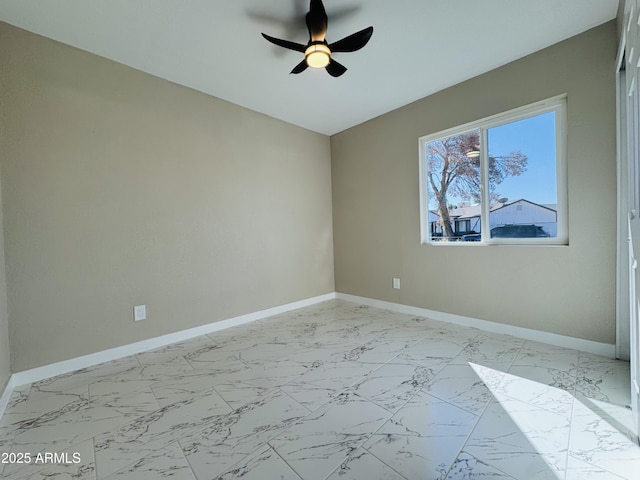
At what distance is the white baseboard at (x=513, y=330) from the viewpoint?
215 centimetres

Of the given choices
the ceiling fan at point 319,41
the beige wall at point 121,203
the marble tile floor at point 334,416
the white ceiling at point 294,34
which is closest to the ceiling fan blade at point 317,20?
the ceiling fan at point 319,41

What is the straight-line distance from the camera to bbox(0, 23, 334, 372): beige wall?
6.57ft

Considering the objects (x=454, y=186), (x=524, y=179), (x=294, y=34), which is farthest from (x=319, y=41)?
(x=524, y=179)

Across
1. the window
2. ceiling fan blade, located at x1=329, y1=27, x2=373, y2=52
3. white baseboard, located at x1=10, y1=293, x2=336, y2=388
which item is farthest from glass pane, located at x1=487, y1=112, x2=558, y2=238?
white baseboard, located at x1=10, y1=293, x2=336, y2=388

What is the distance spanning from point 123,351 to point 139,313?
13.1 inches

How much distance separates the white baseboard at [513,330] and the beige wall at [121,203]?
158 centimetres

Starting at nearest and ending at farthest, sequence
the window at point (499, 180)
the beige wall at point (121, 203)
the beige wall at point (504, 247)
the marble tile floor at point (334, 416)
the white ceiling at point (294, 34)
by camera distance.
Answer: the marble tile floor at point (334, 416)
the white ceiling at point (294, 34)
the beige wall at point (121, 203)
the beige wall at point (504, 247)
the window at point (499, 180)

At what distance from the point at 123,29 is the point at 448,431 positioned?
339cm

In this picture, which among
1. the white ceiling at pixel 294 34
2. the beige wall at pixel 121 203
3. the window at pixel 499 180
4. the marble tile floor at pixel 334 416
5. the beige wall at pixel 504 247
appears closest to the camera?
the marble tile floor at pixel 334 416

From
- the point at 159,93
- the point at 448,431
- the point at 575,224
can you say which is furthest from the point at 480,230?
the point at 159,93

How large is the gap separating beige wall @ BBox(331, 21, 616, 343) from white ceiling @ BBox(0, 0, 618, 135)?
25cm

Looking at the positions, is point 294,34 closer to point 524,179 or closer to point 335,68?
point 335,68

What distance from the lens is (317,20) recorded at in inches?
72.4

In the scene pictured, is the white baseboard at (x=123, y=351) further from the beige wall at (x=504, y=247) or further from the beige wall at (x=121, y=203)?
the beige wall at (x=504, y=247)
